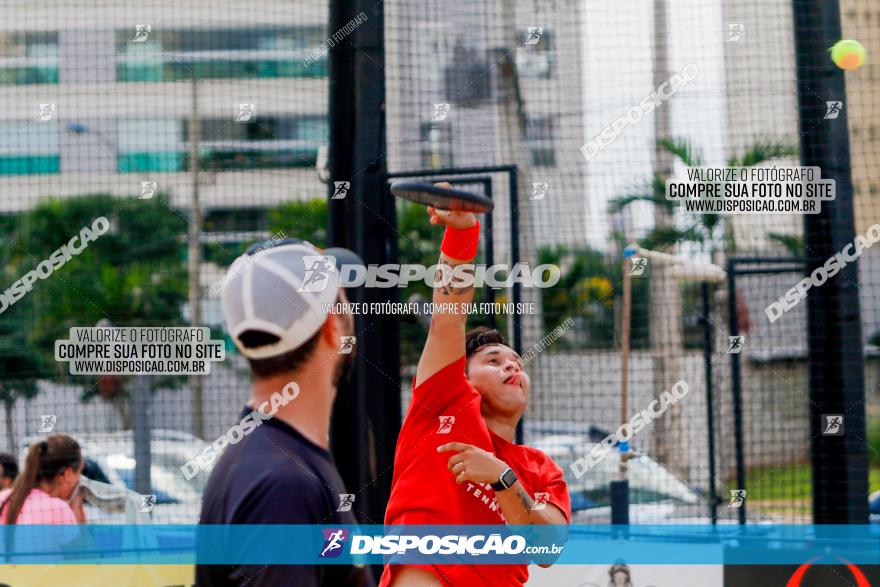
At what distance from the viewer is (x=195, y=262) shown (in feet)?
11.7

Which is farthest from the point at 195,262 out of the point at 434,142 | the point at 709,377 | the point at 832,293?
the point at 832,293

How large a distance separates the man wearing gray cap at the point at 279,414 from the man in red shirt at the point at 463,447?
0.94 feet

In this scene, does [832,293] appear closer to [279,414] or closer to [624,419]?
[624,419]

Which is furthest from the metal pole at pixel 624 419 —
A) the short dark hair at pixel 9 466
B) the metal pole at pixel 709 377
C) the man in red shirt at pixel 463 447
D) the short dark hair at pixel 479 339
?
the short dark hair at pixel 9 466

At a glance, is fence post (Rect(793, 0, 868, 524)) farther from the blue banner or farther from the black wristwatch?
the black wristwatch

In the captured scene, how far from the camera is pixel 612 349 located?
3791 millimetres

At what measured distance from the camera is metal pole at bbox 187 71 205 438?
11.5ft

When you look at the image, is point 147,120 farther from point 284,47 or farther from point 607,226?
point 607,226

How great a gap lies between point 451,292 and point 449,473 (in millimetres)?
585

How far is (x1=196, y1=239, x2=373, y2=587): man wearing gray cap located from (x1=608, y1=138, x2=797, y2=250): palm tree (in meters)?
1.29

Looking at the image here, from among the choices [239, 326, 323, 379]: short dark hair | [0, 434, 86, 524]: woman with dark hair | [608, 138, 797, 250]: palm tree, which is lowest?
[0, 434, 86, 524]: woman with dark hair

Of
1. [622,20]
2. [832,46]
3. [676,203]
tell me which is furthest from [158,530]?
[832,46]

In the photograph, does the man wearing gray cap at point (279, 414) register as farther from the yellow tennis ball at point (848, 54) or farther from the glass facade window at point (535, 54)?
the yellow tennis ball at point (848, 54)

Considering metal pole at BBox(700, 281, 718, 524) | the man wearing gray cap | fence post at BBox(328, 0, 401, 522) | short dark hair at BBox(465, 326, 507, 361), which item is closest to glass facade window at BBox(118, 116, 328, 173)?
fence post at BBox(328, 0, 401, 522)
